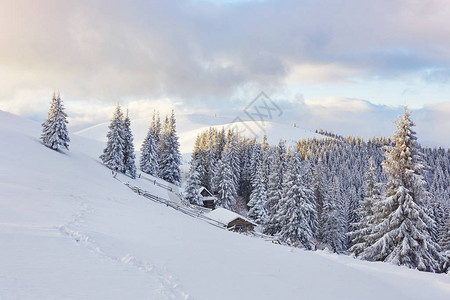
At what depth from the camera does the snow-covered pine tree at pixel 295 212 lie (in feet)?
124

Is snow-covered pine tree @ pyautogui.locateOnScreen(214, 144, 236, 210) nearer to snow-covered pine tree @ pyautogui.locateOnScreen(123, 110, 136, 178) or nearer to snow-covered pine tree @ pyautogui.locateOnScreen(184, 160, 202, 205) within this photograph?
snow-covered pine tree @ pyautogui.locateOnScreen(184, 160, 202, 205)

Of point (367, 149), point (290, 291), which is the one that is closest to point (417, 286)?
point (290, 291)

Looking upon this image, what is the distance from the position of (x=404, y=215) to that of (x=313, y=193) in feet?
82.3

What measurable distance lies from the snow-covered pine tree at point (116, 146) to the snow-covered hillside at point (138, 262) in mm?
22692

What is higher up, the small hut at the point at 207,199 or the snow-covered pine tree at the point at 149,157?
the snow-covered pine tree at the point at 149,157

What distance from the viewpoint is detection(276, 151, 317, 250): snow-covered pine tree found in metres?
37.9

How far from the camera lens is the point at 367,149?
189125mm

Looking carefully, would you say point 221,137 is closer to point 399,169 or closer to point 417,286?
point 399,169

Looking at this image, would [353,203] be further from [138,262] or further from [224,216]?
[138,262]

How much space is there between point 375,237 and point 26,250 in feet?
73.2

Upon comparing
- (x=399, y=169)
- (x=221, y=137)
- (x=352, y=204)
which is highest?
(x=221, y=137)

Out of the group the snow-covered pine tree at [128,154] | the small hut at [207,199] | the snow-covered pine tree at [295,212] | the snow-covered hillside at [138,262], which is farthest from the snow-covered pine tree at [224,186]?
the snow-covered hillside at [138,262]

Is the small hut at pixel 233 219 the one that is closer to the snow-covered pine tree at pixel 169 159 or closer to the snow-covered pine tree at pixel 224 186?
the snow-covered pine tree at pixel 224 186

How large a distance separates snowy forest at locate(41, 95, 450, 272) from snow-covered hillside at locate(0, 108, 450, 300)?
17.4 ft
